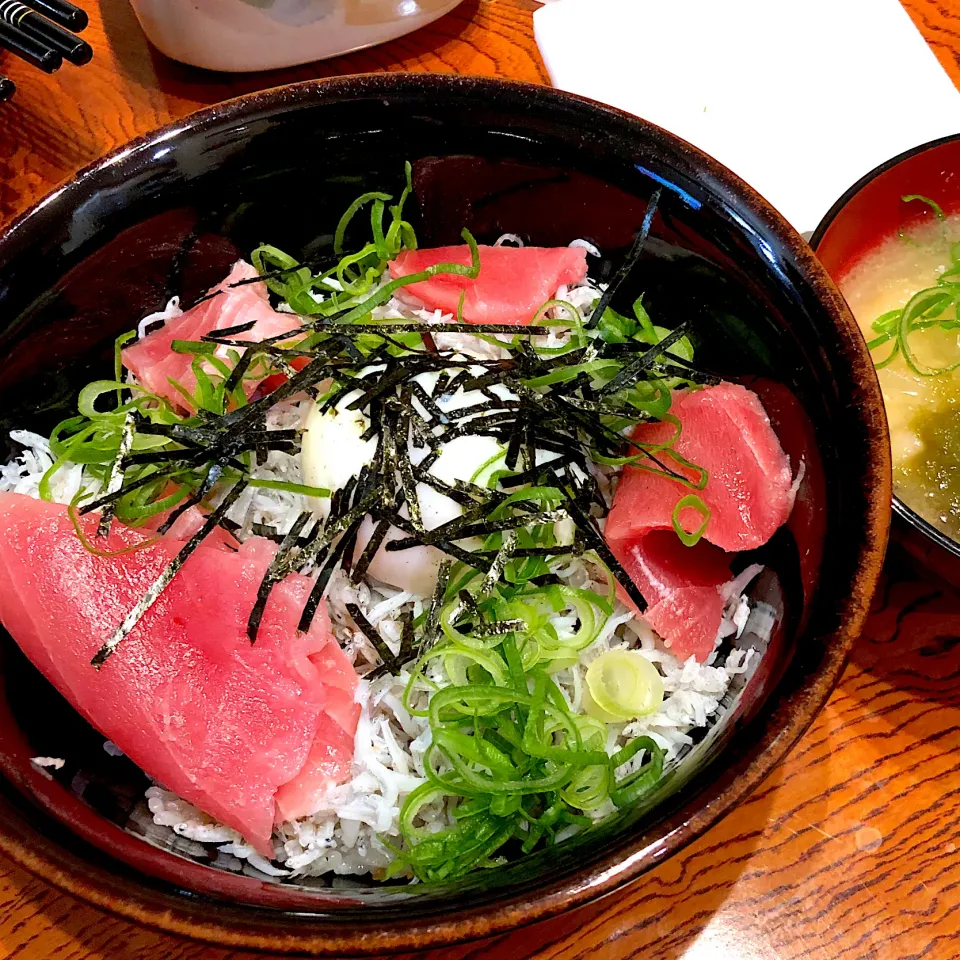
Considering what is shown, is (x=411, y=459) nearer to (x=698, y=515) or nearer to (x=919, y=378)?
(x=698, y=515)

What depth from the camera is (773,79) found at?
7.09ft

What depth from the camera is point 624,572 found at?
1.29 meters

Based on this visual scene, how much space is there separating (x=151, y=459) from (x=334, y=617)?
38cm

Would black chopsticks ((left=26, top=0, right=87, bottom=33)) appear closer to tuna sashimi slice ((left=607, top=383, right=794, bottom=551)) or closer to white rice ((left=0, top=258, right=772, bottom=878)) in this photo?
white rice ((left=0, top=258, right=772, bottom=878))

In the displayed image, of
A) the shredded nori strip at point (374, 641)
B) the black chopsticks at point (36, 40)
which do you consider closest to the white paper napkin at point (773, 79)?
the black chopsticks at point (36, 40)

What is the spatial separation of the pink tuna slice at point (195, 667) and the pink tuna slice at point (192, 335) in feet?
0.99

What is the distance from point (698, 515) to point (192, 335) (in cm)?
91

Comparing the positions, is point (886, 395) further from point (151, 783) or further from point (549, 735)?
point (151, 783)

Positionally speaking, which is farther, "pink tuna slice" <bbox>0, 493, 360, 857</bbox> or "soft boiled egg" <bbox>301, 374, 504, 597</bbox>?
"soft boiled egg" <bbox>301, 374, 504, 597</bbox>

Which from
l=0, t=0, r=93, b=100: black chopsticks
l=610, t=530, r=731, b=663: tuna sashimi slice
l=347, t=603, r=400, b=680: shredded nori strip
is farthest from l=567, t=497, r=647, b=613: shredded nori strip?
l=0, t=0, r=93, b=100: black chopsticks

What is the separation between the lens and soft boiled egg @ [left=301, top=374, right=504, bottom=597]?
1.33 metres

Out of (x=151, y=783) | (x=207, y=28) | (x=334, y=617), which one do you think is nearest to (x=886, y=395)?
(x=334, y=617)

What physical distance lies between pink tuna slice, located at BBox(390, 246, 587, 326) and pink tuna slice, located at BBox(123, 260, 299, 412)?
0.85ft

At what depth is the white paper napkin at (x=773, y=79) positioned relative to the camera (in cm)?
204
